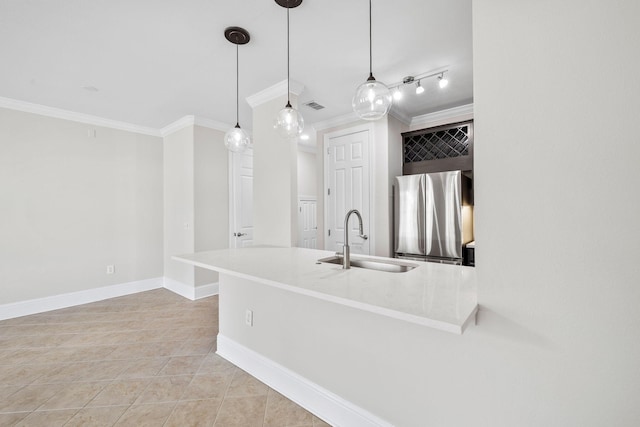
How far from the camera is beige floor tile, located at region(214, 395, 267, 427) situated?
5.49ft

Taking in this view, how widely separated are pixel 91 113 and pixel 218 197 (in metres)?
1.99

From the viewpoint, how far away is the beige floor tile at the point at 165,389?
189 cm

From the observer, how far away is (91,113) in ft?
12.3

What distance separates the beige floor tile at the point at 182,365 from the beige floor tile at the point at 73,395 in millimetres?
425

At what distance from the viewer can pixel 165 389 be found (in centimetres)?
199

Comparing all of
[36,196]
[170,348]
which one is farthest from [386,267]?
[36,196]

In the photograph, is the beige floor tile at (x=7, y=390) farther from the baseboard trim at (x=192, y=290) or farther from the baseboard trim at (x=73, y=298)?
the baseboard trim at (x=192, y=290)

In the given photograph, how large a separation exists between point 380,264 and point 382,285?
0.71 meters

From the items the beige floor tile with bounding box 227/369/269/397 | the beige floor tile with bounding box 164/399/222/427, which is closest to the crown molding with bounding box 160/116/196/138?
the beige floor tile with bounding box 227/369/269/397

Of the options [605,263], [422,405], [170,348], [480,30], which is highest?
[480,30]

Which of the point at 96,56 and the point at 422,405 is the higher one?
the point at 96,56

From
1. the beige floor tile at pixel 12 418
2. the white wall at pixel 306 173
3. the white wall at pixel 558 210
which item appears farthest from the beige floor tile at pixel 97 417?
the white wall at pixel 306 173

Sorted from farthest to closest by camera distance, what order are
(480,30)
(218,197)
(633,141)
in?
(218,197) < (480,30) < (633,141)

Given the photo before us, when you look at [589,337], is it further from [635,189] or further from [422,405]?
[422,405]
